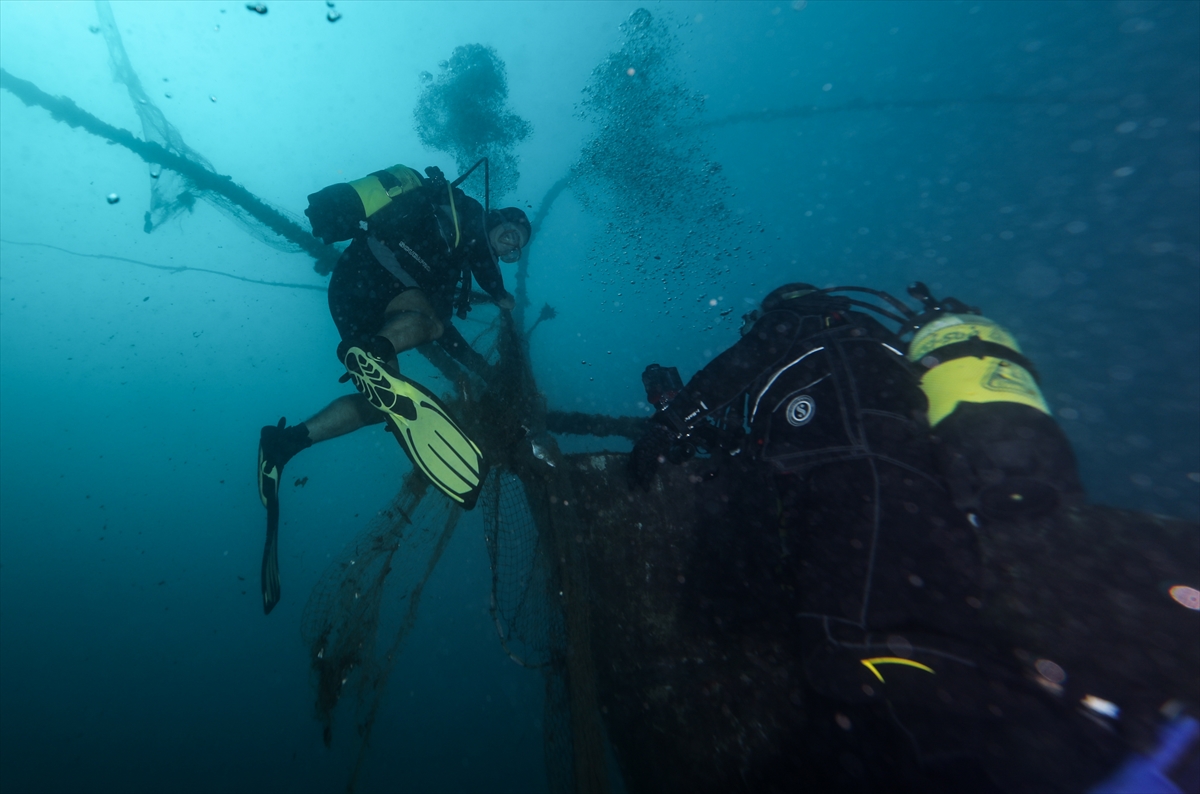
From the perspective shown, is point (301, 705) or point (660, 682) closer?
point (660, 682)

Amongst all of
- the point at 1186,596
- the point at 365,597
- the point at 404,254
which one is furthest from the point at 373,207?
the point at 1186,596

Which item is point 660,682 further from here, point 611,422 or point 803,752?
point 611,422

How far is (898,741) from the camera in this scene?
2471mm

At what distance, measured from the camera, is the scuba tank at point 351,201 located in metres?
3.69

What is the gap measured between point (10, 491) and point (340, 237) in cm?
1991

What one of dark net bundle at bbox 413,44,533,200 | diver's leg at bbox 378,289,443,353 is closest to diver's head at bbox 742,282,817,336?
diver's leg at bbox 378,289,443,353

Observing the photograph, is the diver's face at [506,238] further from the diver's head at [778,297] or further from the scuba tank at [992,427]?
the scuba tank at [992,427]

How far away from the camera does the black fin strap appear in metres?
2.26

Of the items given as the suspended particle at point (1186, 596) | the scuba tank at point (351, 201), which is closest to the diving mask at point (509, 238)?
the scuba tank at point (351, 201)

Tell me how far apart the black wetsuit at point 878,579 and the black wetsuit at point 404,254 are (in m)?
2.79

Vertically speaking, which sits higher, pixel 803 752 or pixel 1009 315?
pixel 1009 315

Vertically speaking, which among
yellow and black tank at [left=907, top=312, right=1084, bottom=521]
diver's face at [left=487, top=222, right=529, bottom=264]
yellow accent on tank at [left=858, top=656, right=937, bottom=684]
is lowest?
yellow accent on tank at [left=858, top=656, right=937, bottom=684]

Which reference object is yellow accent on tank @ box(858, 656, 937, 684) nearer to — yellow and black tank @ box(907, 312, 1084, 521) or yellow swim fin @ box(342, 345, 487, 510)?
yellow and black tank @ box(907, 312, 1084, 521)

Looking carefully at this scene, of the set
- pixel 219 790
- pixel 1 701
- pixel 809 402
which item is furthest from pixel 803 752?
pixel 1 701
